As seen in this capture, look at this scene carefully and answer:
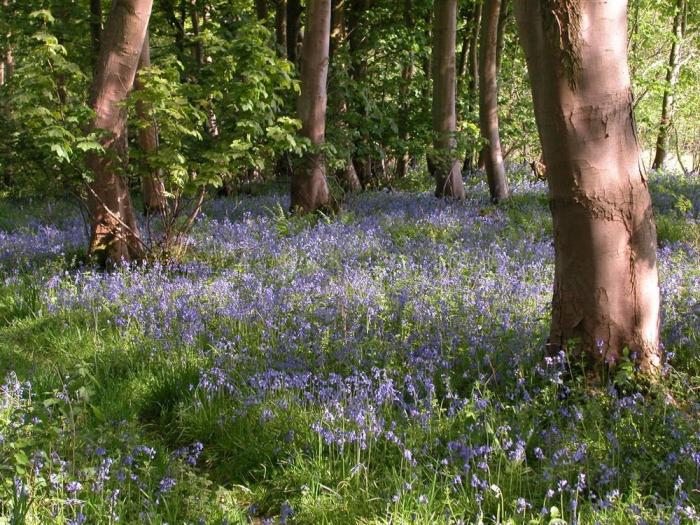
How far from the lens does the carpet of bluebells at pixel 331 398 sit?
3156 millimetres

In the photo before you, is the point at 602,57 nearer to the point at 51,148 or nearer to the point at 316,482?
the point at 316,482

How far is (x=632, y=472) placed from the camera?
323cm

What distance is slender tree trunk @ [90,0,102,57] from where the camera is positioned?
1374 centimetres

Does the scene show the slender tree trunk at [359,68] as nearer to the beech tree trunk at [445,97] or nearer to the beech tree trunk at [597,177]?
the beech tree trunk at [445,97]

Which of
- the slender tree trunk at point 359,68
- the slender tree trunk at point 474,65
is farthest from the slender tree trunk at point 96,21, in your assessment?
the slender tree trunk at point 474,65

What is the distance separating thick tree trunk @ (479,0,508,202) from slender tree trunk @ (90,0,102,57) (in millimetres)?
7869

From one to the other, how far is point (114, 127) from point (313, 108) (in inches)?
166

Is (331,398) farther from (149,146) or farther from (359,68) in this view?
(359,68)

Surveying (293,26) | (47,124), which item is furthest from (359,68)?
(47,124)

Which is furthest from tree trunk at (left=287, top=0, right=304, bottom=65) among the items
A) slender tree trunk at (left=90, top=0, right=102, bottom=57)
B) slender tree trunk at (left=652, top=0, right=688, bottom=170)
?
slender tree trunk at (left=652, top=0, right=688, bottom=170)

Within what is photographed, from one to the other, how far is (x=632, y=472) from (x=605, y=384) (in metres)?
0.97

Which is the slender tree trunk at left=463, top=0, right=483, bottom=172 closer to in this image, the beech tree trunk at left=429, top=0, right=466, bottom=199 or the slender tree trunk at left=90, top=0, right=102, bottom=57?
the beech tree trunk at left=429, top=0, right=466, bottom=199

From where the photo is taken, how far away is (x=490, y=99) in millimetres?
13656

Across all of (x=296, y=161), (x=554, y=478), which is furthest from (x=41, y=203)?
(x=554, y=478)
